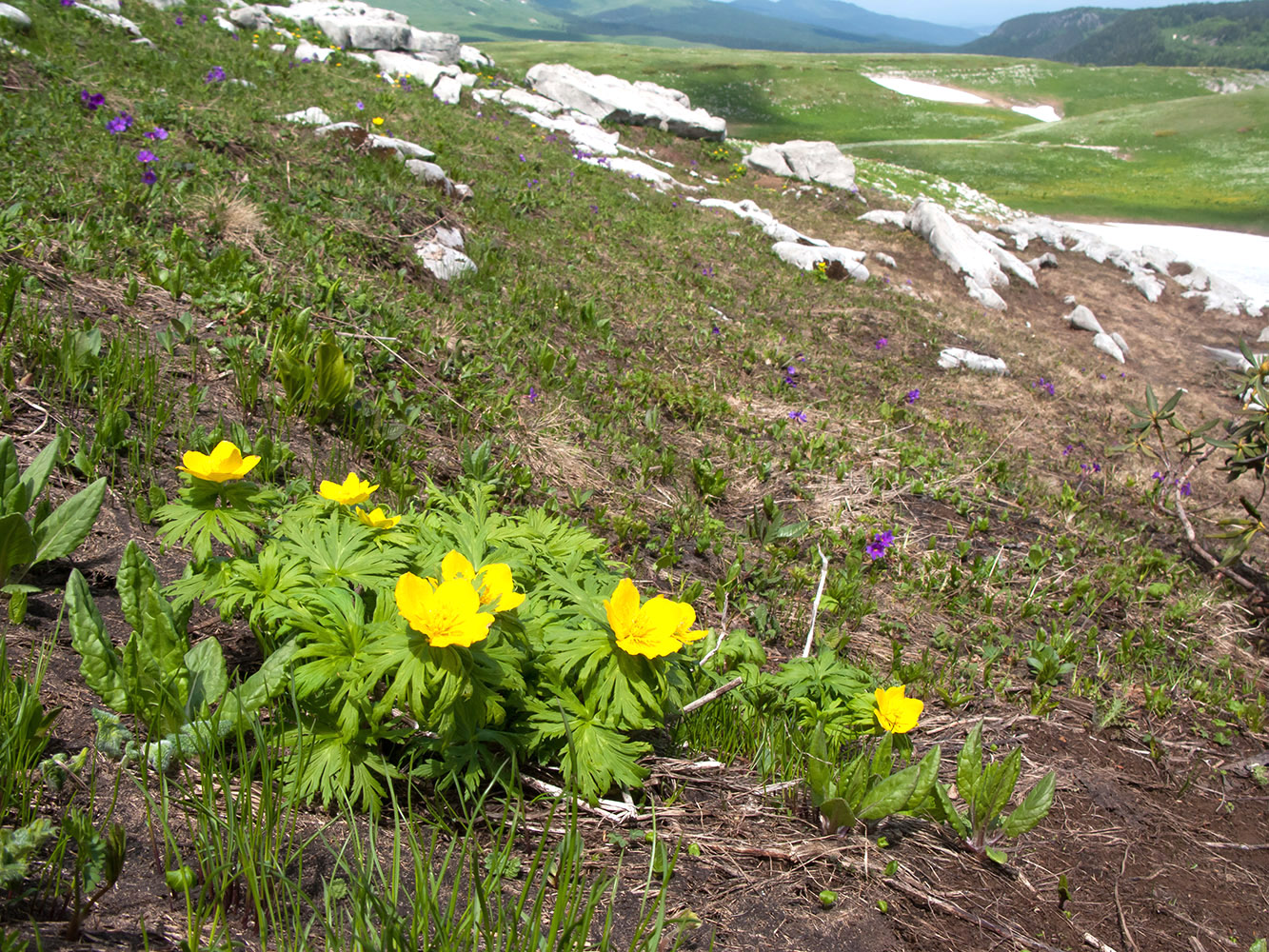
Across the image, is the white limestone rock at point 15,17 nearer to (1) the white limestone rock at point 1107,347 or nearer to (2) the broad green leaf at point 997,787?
(2) the broad green leaf at point 997,787

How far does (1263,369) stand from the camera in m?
5.61

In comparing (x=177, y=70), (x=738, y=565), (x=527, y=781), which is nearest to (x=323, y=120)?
(x=177, y=70)

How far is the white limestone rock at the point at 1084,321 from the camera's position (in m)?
13.7

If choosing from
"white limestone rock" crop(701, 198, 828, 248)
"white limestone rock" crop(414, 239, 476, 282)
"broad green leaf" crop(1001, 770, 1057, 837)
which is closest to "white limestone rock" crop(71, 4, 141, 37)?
"white limestone rock" crop(414, 239, 476, 282)

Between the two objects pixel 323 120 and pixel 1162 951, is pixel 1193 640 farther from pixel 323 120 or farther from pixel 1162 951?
pixel 323 120

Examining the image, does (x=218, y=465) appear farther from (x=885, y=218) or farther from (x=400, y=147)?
(x=885, y=218)

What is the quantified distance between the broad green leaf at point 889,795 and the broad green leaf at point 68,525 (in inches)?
92.0

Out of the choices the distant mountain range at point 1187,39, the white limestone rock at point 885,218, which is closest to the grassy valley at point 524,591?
the white limestone rock at point 885,218

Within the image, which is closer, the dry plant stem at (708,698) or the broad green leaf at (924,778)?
the broad green leaf at (924,778)

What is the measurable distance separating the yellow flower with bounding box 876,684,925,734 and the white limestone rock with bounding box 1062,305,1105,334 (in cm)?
1411

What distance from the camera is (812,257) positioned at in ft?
40.1

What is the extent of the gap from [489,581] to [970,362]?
9.67m

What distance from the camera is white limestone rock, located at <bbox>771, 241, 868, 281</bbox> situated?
39.9 ft

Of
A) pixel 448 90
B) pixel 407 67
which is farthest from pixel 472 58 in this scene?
pixel 448 90
